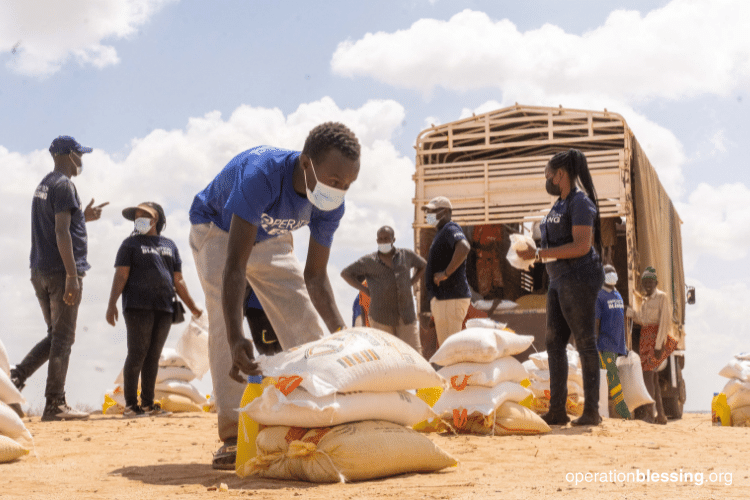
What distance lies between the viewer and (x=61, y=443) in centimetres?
441

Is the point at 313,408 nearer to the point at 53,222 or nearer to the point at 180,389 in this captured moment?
the point at 53,222

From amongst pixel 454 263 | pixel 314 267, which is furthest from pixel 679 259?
pixel 314 267

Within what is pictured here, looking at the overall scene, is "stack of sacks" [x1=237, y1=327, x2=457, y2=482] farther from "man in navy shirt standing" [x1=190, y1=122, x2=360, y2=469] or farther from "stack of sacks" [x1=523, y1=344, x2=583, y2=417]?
"stack of sacks" [x1=523, y1=344, x2=583, y2=417]

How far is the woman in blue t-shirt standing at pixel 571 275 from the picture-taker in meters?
5.00

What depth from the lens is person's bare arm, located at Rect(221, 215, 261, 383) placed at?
2975mm

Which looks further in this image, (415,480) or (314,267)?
(314,267)

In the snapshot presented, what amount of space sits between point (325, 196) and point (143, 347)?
3750 mm

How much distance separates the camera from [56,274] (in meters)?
5.72

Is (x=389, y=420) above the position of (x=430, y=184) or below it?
below

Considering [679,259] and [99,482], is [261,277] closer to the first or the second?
[99,482]

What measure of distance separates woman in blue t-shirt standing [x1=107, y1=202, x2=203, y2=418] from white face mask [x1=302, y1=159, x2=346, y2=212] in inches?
143

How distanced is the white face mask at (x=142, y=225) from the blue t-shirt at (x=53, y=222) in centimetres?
75

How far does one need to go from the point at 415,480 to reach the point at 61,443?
2.42 metres

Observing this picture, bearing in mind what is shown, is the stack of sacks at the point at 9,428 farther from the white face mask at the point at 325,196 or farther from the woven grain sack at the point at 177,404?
the woven grain sack at the point at 177,404
